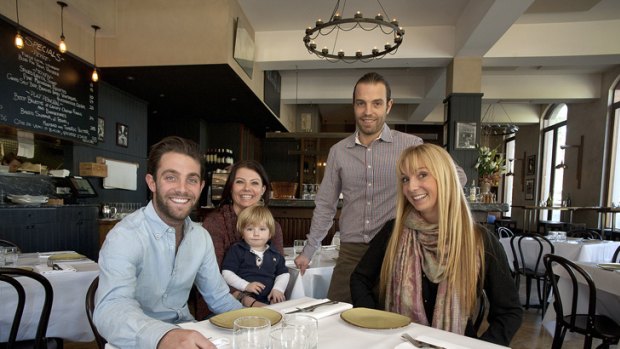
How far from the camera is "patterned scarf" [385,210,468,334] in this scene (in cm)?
146

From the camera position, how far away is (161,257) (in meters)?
1.40

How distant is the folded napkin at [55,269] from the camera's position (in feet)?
7.38

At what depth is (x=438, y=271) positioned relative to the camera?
4.93 ft

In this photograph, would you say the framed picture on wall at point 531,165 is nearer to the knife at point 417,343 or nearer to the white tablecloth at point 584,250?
the white tablecloth at point 584,250

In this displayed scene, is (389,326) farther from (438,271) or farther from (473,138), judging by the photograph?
(473,138)

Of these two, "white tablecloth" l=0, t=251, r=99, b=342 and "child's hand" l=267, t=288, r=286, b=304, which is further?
"child's hand" l=267, t=288, r=286, b=304

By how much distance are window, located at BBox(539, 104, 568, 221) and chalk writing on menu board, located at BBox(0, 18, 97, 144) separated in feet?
38.2

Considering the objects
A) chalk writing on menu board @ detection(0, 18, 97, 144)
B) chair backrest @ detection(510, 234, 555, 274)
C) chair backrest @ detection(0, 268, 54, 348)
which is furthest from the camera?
chair backrest @ detection(510, 234, 555, 274)

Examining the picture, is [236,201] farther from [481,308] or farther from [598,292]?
[598,292]

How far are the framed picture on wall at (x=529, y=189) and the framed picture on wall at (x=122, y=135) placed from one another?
12.6m

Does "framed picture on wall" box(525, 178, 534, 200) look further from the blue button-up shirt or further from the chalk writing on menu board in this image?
the blue button-up shirt

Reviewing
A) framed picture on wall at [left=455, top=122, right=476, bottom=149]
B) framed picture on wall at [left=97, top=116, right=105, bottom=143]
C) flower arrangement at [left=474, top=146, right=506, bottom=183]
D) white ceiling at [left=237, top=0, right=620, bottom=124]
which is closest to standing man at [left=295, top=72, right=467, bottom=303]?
white ceiling at [left=237, top=0, right=620, bottom=124]

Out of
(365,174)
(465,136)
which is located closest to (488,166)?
(465,136)

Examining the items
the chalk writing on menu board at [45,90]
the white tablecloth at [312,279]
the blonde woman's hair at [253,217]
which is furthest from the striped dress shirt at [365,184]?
the chalk writing on menu board at [45,90]
